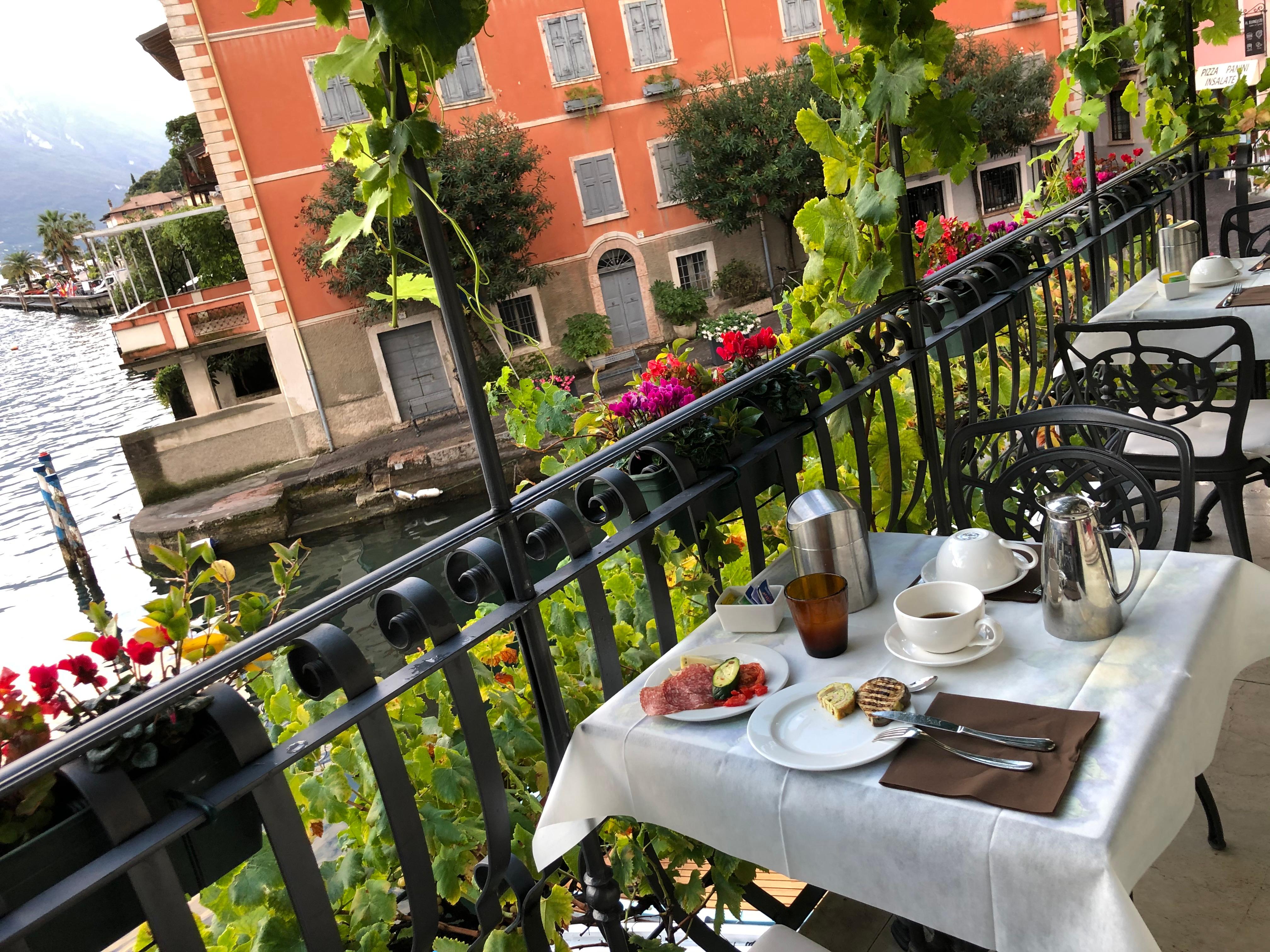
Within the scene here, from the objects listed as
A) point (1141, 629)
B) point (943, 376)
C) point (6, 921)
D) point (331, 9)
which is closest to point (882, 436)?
point (943, 376)

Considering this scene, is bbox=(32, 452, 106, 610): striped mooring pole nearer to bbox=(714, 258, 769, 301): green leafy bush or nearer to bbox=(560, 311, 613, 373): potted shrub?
bbox=(560, 311, 613, 373): potted shrub

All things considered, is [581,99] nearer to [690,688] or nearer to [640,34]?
[640,34]

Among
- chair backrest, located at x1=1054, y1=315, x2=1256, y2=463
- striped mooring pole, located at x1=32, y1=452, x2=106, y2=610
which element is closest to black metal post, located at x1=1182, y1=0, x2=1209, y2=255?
chair backrest, located at x1=1054, y1=315, x2=1256, y2=463

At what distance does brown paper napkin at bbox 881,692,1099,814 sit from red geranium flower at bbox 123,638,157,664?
76cm

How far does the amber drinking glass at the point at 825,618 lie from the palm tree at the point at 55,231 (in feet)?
185

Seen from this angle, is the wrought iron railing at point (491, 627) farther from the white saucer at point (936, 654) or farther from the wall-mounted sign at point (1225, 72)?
the wall-mounted sign at point (1225, 72)

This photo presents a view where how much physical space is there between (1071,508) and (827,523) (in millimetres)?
291

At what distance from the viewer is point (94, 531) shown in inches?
794

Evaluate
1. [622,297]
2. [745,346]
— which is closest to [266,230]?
[622,297]

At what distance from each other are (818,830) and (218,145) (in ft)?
60.4

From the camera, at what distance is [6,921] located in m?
0.67

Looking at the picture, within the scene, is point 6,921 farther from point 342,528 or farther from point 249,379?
point 249,379

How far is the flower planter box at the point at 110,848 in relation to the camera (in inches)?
28.2


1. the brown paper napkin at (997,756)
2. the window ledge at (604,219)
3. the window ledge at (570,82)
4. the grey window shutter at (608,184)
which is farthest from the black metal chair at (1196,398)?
the window ledge at (570,82)
